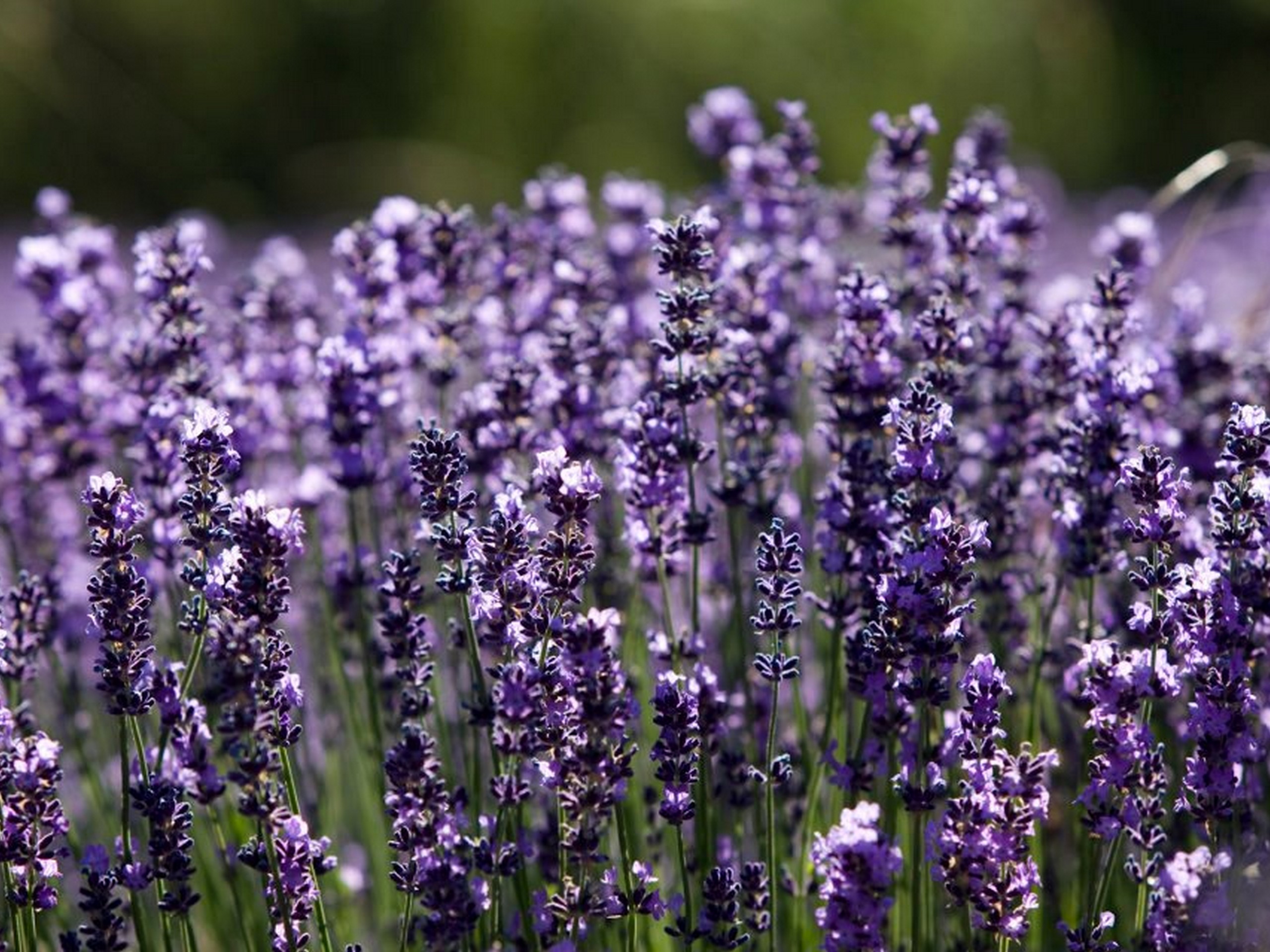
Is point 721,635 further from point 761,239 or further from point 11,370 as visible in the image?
point 11,370

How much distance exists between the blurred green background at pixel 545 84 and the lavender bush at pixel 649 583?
40.5 feet

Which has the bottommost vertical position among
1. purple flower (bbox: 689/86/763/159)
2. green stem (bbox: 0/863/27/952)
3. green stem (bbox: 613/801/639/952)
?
green stem (bbox: 613/801/639/952)

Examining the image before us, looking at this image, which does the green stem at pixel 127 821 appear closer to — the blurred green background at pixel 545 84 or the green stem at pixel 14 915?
the green stem at pixel 14 915

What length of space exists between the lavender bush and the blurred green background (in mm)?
12355

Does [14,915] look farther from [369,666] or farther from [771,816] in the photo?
[771,816]

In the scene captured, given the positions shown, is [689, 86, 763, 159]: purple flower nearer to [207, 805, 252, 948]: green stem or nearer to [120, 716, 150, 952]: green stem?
[207, 805, 252, 948]: green stem

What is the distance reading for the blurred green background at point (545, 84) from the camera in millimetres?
16625

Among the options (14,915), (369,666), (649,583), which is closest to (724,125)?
(649,583)

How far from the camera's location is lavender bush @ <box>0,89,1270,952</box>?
2430 mm

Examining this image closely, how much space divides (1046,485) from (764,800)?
0.94 meters

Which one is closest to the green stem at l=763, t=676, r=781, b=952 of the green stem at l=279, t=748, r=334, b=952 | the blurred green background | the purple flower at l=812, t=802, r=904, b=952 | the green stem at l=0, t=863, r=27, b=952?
the purple flower at l=812, t=802, r=904, b=952

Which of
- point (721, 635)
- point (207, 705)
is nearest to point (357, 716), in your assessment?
point (207, 705)

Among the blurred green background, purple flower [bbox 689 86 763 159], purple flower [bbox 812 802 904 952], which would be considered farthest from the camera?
the blurred green background

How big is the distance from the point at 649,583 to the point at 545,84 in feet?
46.8
